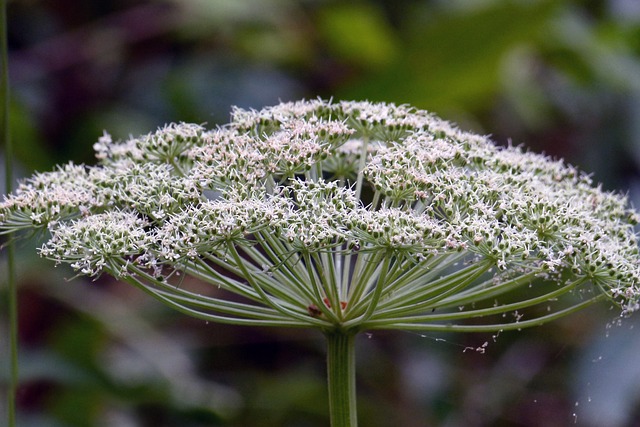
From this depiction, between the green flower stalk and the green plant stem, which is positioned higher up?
the green flower stalk

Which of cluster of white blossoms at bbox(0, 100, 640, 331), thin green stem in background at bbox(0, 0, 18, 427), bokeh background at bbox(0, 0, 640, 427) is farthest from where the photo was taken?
bokeh background at bbox(0, 0, 640, 427)

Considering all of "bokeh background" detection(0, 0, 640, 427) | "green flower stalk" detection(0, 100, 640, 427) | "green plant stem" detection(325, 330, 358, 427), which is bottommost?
"green plant stem" detection(325, 330, 358, 427)

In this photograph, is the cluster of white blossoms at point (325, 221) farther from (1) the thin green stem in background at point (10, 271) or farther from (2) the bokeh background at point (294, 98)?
(2) the bokeh background at point (294, 98)

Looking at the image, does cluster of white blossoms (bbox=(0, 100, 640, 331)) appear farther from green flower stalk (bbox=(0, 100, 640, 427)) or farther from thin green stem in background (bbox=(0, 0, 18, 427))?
thin green stem in background (bbox=(0, 0, 18, 427))

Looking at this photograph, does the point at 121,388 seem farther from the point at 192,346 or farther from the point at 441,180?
the point at 441,180

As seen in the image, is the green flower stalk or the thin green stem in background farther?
the thin green stem in background

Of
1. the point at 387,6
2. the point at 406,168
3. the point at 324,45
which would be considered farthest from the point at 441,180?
the point at 387,6

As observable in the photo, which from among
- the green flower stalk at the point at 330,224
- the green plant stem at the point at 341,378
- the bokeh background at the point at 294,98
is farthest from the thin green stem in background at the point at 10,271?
the bokeh background at the point at 294,98

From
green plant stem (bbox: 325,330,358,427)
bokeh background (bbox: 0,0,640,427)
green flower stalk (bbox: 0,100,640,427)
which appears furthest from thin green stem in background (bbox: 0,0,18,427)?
bokeh background (bbox: 0,0,640,427)
